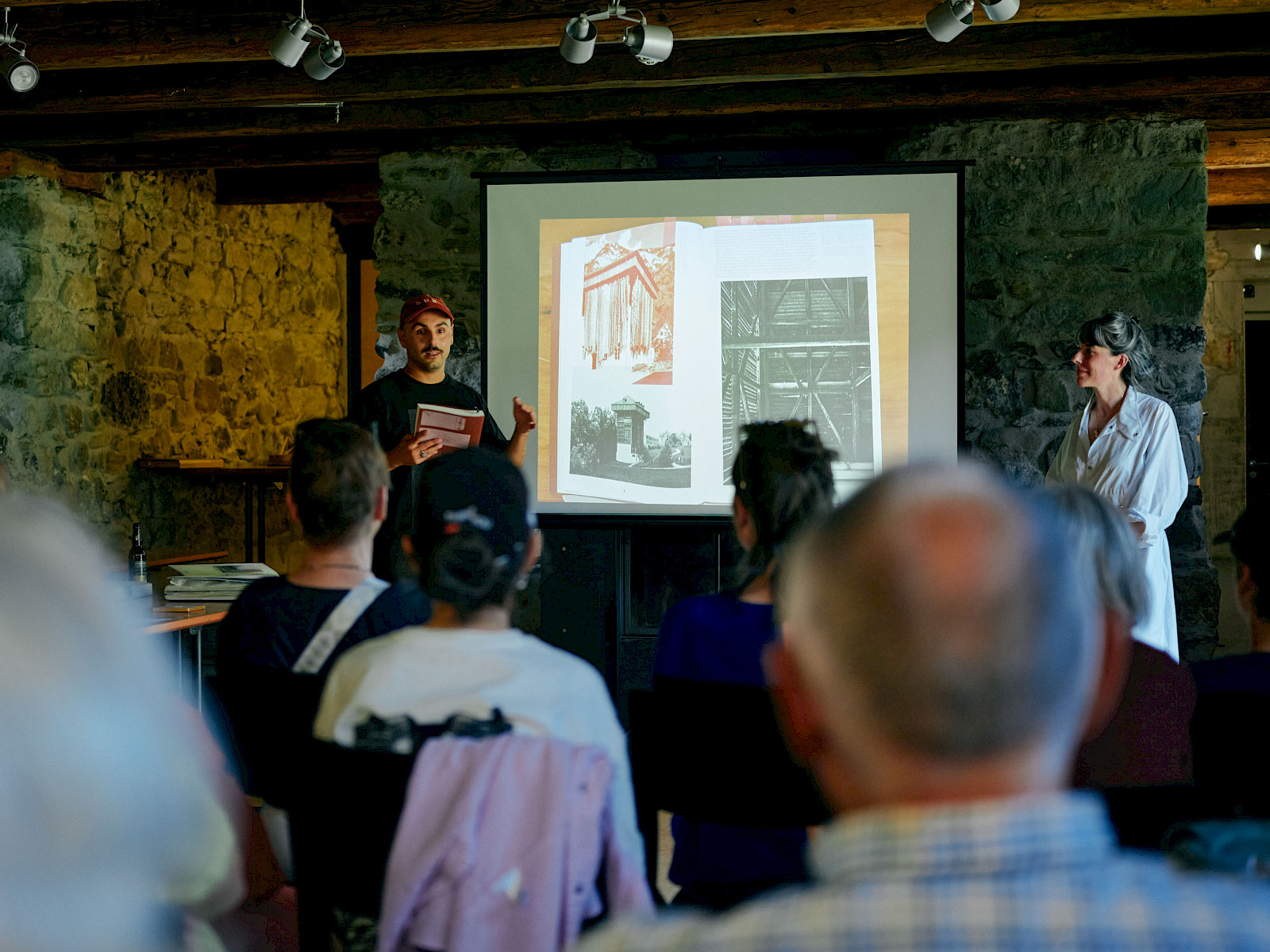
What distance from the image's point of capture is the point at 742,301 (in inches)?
177

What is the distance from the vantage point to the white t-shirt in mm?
1146

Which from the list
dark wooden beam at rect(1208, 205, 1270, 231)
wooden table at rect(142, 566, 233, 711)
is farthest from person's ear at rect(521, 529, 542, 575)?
dark wooden beam at rect(1208, 205, 1270, 231)

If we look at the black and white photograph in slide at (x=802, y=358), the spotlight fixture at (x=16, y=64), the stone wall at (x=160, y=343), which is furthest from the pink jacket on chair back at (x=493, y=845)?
the stone wall at (x=160, y=343)

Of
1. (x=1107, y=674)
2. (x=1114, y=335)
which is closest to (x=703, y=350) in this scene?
(x=1114, y=335)

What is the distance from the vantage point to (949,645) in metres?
0.56

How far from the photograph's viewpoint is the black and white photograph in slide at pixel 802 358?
4434 millimetres

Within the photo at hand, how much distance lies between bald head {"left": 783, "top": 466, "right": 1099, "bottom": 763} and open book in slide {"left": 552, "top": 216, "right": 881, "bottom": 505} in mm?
3865

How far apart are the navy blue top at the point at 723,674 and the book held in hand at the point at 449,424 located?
1.89 m

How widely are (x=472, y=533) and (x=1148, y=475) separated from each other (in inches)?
116

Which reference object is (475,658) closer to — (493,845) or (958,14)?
(493,845)

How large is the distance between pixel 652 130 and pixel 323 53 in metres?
1.71

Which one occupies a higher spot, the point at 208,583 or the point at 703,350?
the point at 703,350

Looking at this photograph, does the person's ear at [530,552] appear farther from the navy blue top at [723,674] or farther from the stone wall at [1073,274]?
the stone wall at [1073,274]

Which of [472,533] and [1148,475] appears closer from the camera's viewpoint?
[472,533]
